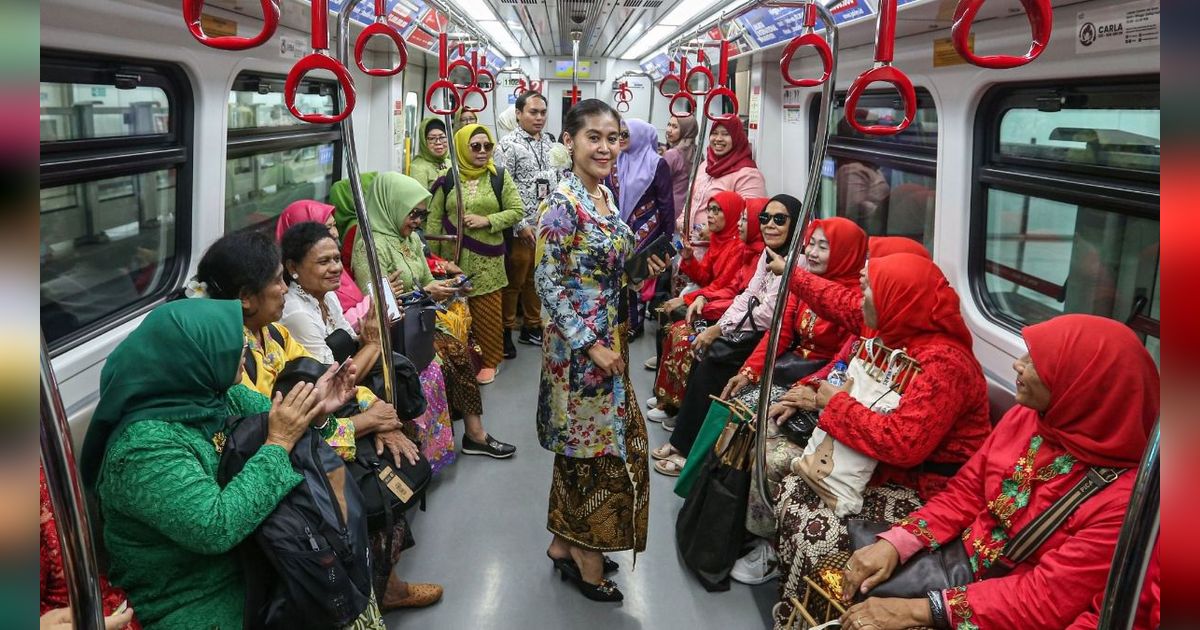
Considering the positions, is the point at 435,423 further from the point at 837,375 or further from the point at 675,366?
the point at 837,375

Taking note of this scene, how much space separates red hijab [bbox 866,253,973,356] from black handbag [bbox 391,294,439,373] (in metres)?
1.84

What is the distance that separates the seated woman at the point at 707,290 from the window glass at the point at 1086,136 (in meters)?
1.64

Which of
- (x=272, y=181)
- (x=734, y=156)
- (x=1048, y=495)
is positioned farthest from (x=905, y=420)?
(x=272, y=181)

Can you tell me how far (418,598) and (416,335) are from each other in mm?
1083

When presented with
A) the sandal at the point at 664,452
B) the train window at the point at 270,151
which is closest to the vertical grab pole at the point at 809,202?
the sandal at the point at 664,452

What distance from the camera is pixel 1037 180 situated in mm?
2939

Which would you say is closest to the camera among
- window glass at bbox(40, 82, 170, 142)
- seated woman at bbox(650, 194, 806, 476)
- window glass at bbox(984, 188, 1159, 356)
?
window glass at bbox(40, 82, 170, 142)

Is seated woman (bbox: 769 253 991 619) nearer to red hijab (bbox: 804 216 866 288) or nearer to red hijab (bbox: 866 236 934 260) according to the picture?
red hijab (bbox: 866 236 934 260)

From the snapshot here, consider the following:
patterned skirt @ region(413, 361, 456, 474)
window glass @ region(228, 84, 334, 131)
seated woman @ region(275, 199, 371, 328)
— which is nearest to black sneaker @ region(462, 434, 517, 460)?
patterned skirt @ region(413, 361, 456, 474)

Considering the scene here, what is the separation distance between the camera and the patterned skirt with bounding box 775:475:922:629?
A: 2496mm

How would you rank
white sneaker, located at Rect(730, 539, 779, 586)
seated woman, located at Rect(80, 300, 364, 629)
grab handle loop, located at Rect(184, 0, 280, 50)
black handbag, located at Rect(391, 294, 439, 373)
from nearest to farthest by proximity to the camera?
1. grab handle loop, located at Rect(184, 0, 280, 50)
2. seated woman, located at Rect(80, 300, 364, 629)
3. white sneaker, located at Rect(730, 539, 779, 586)
4. black handbag, located at Rect(391, 294, 439, 373)

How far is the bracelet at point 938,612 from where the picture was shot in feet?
6.81

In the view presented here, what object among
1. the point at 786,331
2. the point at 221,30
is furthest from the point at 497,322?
the point at 221,30
